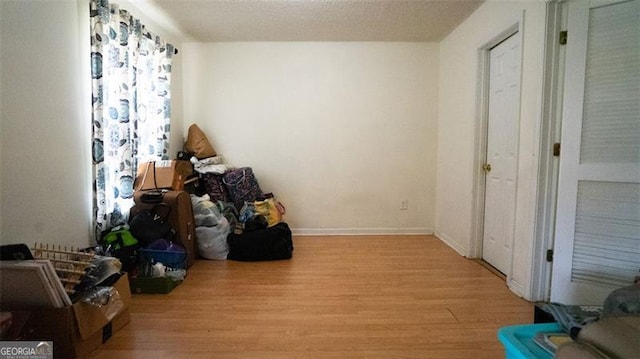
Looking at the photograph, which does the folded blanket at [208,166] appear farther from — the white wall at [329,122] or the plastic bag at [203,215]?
the plastic bag at [203,215]

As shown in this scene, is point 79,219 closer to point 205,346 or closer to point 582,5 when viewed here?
point 205,346

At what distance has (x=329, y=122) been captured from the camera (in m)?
3.72

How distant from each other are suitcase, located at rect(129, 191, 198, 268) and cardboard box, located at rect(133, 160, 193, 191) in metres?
0.13

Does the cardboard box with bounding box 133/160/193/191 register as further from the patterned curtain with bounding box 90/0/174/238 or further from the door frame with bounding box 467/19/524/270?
the door frame with bounding box 467/19/524/270

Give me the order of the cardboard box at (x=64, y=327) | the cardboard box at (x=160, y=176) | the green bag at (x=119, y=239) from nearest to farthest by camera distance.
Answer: the cardboard box at (x=64, y=327) < the green bag at (x=119, y=239) < the cardboard box at (x=160, y=176)

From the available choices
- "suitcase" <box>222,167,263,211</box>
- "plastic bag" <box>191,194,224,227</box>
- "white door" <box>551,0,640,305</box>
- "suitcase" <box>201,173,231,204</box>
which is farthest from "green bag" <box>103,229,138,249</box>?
"white door" <box>551,0,640,305</box>

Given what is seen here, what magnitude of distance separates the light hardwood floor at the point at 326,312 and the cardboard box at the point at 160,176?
80 centimetres

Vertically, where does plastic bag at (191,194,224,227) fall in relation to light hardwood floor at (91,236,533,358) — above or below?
above

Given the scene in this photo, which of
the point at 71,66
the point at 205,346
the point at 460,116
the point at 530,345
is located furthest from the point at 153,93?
the point at 530,345

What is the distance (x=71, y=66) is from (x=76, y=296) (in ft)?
5.08

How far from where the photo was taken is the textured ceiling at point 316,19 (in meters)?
2.72

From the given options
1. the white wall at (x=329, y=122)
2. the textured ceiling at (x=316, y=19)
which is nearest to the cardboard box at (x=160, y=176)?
the white wall at (x=329, y=122)

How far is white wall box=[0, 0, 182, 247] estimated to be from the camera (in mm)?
1643

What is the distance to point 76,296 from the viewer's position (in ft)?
4.94
